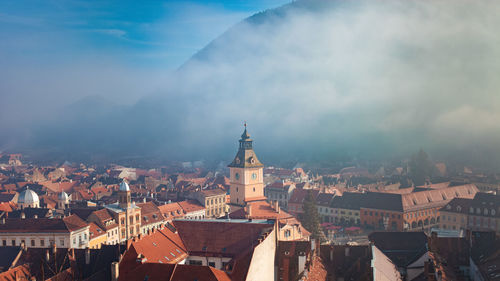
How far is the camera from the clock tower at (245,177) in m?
68.4

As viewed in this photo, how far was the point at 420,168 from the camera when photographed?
10925 centimetres

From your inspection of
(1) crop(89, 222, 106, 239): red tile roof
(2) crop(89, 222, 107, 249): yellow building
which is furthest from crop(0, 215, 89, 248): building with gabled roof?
(1) crop(89, 222, 106, 239): red tile roof

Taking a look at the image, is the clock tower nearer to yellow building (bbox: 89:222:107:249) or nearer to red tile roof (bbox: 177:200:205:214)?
red tile roof (bbox: 177:200:205:214)

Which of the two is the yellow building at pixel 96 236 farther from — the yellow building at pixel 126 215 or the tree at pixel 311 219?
the tree at pixel 311 219

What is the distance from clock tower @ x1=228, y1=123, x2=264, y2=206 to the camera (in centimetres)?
6838

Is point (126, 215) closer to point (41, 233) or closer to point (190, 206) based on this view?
point (41, 233)

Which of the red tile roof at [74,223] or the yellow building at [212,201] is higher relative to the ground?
the red tile roof at [74,223]

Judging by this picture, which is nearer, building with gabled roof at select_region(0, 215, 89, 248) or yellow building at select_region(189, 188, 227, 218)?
building with gabled roof at select_region(0, 215, 89, 248)

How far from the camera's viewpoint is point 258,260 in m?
32.8

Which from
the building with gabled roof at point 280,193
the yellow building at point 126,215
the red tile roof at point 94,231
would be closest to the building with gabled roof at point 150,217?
the yellow building at point 126,215

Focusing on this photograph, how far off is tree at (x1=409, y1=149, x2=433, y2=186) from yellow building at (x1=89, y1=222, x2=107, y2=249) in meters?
73.7

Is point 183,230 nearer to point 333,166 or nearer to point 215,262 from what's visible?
point 215,262

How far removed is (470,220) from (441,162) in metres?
43.2

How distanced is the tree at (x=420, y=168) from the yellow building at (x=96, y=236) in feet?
242
